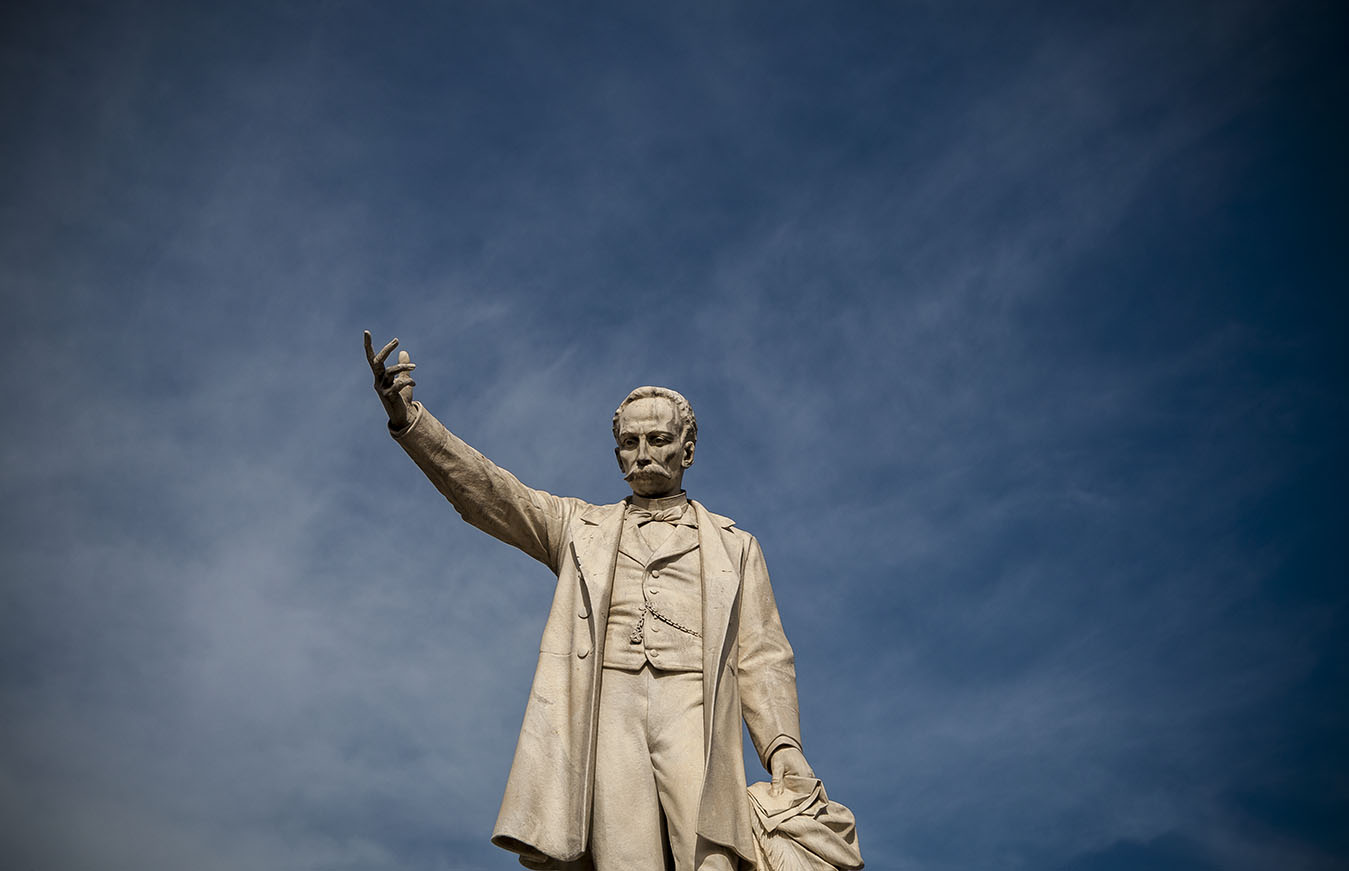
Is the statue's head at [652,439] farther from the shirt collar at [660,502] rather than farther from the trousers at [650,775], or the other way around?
the trousers at [650,775]

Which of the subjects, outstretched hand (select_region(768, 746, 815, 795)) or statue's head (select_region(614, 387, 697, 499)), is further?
statue's head (select_region(614, 387, 697, 499))

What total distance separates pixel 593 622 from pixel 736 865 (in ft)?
6.21

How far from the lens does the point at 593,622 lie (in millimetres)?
8727

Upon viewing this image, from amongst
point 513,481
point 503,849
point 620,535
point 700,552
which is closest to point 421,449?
point 513,481

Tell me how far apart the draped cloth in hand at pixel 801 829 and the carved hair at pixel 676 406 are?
291cm

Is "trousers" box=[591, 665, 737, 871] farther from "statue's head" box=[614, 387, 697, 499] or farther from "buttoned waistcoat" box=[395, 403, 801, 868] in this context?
"statue's head" box=[614, 387, 697, 499]

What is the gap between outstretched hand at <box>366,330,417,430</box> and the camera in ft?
29.1

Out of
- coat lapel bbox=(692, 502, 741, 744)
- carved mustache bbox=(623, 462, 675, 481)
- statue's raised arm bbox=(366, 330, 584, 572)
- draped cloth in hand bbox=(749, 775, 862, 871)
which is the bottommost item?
draped cloth in hand bbox=(749, 775, 862, 871)

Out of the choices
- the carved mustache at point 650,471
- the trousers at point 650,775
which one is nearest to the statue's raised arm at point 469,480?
the carved mustache at point 650,471

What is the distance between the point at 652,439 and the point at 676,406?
36cm

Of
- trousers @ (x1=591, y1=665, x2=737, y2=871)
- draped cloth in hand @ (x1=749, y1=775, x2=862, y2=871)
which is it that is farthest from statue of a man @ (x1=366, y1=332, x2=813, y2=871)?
draped cloth in hand @ (x1=749, y1=775, x2=862, y2=871)

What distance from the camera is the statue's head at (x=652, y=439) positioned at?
31.9 ft

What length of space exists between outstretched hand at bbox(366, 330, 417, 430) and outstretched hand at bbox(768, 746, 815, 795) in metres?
3.57

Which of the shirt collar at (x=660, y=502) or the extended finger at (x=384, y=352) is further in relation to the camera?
the shirt collar at (x=660, y=502)
